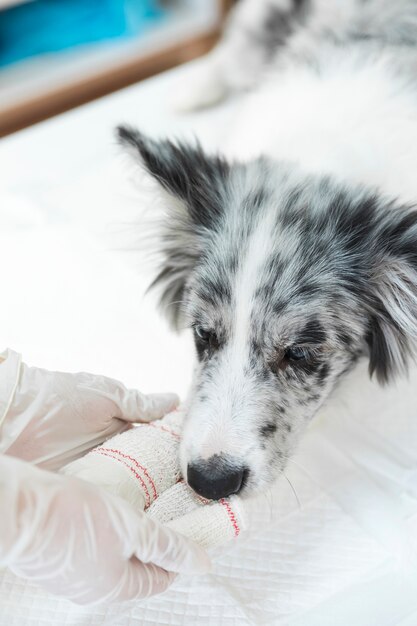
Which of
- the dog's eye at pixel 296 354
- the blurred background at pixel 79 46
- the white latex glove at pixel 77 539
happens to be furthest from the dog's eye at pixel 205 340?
the blurred background at pixel 79 46

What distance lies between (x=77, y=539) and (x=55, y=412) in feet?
1.23

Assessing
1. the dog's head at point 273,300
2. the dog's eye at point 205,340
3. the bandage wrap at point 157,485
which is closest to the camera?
the bandage wrap at point 157,485

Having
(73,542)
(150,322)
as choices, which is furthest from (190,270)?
(73,542)

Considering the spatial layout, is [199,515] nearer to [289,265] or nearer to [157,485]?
[157,485]

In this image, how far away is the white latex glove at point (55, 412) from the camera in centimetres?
123

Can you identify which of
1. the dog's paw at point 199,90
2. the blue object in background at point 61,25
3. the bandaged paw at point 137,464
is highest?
the blue object in background at point 61,25

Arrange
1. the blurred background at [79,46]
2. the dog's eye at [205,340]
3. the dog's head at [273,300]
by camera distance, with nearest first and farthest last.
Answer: the dog's head at [273,300] → the dog's eye at [205,340] → the blurred background at [79,46]

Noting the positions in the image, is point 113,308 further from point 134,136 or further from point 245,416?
point 245,416

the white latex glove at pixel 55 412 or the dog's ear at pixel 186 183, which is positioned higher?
the dog's ear at pixel 186 183

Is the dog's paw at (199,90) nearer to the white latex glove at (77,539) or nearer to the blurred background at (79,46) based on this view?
the blurred background at (79,46)

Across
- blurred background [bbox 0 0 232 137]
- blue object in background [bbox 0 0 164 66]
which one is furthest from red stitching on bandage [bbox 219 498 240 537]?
blue object in background [bbox 0 0 164 66]

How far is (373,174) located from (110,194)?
1.00m

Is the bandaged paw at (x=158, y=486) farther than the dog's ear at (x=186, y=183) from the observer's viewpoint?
No

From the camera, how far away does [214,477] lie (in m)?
1.21
